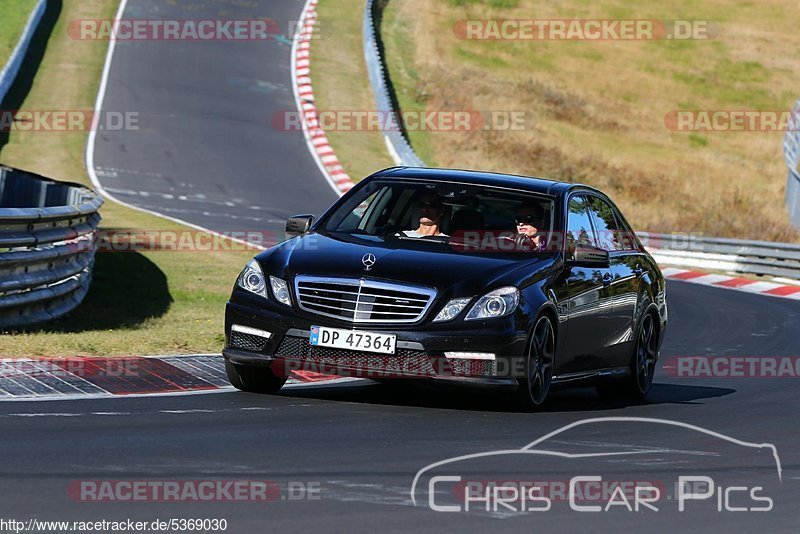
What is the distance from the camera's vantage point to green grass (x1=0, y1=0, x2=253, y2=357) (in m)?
11.7

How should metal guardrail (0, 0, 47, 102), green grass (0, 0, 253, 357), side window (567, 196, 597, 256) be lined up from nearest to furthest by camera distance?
side window (567, 196, 597, 256), green grass (0, 0, 253, 357), metal guardrail (0, 0, 47, 102)

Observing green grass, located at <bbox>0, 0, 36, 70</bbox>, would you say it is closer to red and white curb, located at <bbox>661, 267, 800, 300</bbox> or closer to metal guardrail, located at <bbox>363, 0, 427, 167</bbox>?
metal guardrail, located at <bbox>363, 0, 427, 167</bbox>

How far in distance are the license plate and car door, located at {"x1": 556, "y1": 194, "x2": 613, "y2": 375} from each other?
4.60 ft

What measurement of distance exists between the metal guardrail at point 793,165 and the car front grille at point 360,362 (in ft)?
93.6

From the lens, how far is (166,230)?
26.2m

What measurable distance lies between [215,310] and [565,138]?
31.8 m

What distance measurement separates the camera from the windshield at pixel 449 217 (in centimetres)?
1015

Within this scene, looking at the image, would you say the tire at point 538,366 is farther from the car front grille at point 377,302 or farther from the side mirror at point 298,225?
the side mirror at point 298,225

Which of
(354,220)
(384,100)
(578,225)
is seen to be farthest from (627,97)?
(354,220)

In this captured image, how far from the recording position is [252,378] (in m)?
9.82

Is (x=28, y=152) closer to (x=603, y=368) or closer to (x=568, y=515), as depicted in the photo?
(x=603, y=368)

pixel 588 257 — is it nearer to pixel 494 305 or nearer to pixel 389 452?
pixel 494 305

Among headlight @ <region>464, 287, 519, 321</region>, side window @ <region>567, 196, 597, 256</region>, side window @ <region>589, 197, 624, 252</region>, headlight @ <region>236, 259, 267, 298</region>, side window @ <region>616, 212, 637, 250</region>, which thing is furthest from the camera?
side window @ <region>616, 212, 637, 250</region>

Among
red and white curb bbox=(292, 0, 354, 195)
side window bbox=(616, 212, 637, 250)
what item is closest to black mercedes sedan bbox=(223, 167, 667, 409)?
side window bbox=(616, 212, 637, 250)
